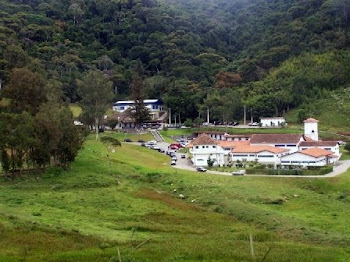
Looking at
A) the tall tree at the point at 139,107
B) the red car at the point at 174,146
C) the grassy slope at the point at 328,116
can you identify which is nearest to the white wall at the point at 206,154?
the red car at the point at 174,146

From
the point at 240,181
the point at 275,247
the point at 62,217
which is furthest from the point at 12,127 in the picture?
the point at 275,247

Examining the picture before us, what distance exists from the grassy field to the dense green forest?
26.3 metres

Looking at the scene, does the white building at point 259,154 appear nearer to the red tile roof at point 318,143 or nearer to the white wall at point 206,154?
the white wall at point 206,154

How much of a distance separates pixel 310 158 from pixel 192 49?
72.9 meters

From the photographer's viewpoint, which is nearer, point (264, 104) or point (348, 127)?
point (348, 127)

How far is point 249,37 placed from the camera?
13288 centimetres

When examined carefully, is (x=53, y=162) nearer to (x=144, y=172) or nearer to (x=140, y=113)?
(x=144, y=172)

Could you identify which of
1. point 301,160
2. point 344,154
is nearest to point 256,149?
point 301,160

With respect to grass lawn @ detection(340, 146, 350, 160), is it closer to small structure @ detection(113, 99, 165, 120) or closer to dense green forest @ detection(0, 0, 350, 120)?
dense green forest @ detection(0, 0, 350, 120)

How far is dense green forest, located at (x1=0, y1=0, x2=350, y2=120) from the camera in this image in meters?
91.9

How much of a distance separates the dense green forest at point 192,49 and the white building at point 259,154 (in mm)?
24726

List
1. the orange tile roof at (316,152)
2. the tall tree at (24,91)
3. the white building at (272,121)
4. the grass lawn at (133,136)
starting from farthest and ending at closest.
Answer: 1. the white building at (272,121)
2. the grass lawn at (133,136)
3. the orange tile roof at (316,152)
4. the tall tree at (24,91)

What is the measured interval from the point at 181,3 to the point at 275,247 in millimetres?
167177

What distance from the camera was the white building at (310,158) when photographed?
5556cm
